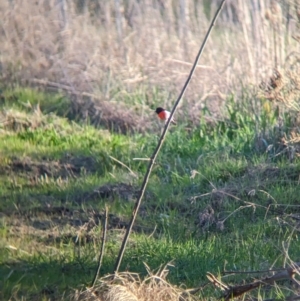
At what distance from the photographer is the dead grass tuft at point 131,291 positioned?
14.6 feet

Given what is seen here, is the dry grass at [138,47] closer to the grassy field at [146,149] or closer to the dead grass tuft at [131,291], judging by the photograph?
the grassy field at [146,149]

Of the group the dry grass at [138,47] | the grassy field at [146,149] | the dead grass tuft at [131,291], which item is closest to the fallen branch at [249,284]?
the grassy field at [146,149]

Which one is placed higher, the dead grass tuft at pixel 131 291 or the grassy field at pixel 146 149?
the dead grass tuft at pixel 131 291

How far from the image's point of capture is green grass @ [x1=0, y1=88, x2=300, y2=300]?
551cm

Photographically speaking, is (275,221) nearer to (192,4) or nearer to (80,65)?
(80,65)

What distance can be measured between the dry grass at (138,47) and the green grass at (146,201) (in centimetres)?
85

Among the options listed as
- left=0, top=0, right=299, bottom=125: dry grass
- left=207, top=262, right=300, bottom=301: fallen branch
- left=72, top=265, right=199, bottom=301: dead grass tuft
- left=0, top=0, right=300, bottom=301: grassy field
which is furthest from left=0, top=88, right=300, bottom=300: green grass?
left=0, top=0, right=299, bottom=125: dry grass

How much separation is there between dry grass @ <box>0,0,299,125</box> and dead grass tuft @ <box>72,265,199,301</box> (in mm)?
4813

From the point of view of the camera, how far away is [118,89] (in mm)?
10000

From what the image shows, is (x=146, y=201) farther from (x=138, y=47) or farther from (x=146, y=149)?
(x=138, y=47)

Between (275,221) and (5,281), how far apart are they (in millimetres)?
1999

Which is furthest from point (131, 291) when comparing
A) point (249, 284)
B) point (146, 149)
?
point (146, 149)

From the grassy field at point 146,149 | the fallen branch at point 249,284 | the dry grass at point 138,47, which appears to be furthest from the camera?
the dry grass at point 138,47

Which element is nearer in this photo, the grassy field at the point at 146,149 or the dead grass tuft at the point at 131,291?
the dead grass tuft at the point at 131,291
